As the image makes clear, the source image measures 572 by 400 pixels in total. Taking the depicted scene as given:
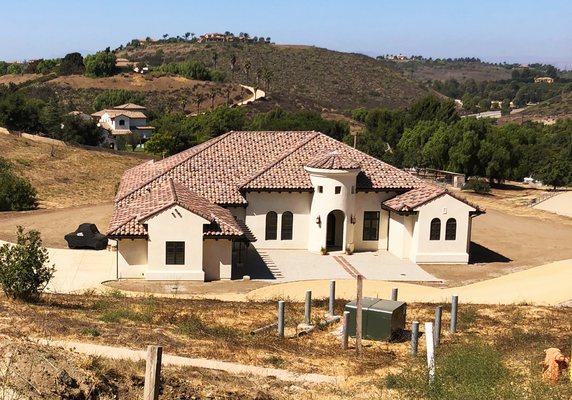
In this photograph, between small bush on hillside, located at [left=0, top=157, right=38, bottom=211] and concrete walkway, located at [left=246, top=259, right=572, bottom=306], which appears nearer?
concrete walkway, located at [left=246, top=259, right=572, bottom=306]

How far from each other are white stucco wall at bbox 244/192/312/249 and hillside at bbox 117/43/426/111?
105127 mm

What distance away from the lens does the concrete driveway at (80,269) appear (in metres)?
29.0

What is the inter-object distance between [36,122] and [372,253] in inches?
→ 2300

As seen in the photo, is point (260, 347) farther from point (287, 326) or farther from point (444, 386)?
point (444, 386)

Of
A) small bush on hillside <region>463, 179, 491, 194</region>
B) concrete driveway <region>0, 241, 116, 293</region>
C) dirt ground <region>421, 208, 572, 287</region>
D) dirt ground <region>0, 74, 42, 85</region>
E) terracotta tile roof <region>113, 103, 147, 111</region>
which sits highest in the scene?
dirt ground <region>0, 74, 42, 85</region>

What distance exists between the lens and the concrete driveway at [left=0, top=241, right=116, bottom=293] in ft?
95.2

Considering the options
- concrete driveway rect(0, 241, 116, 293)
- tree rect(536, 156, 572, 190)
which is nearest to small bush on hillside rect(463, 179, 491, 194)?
tree rect(536, 156, 572, 190)

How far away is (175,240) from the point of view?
30.5 metres

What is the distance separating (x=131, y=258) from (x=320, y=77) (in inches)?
5957

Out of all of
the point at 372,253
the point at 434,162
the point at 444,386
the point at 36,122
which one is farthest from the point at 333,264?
the point at 36,122

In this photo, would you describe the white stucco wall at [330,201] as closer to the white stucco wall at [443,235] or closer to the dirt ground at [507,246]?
the white stucco wall at [443,235]

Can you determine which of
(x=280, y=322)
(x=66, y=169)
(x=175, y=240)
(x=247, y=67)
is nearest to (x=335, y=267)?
(x=175, y=240)

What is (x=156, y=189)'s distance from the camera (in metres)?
34.7

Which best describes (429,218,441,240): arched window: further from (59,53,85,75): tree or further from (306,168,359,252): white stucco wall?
(59,53,85,75): tree
